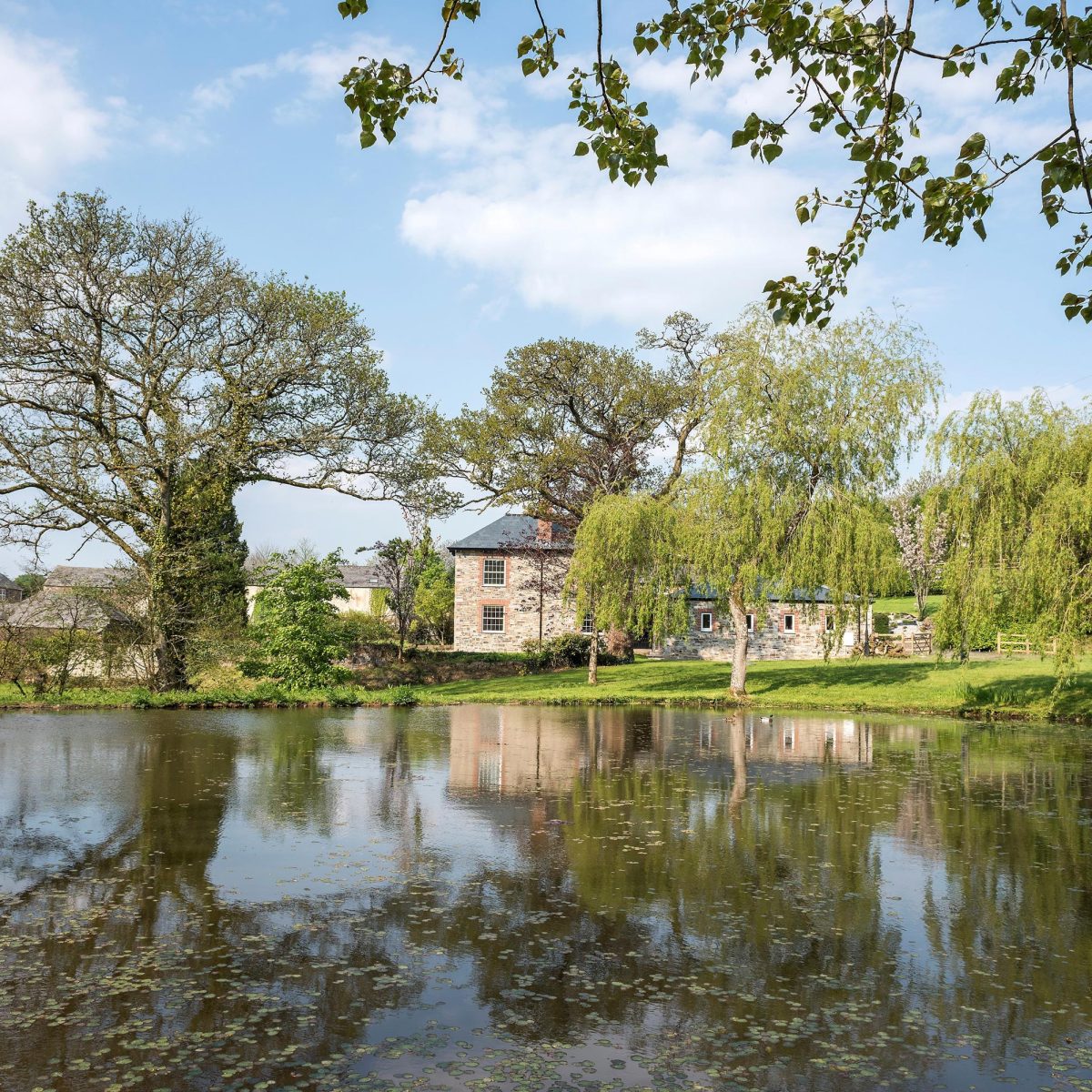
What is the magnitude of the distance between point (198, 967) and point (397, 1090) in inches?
88.5

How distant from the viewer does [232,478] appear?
29.6 metres

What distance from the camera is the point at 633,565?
32438 mm

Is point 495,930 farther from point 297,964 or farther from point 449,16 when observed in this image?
point 449,16

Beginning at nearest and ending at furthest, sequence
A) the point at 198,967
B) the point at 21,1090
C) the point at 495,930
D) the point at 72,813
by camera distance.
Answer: the point at 21,1090 → the point at 198,967 → the point at 495,930 → the point at 72,813

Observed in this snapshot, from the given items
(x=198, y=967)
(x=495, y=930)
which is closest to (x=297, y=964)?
(x=198, y=967)

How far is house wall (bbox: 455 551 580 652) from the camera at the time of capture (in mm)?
49250

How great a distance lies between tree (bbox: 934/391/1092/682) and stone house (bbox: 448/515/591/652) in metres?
24.6

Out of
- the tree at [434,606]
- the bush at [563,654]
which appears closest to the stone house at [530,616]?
the tree at [434,606]

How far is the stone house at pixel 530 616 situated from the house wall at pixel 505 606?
1.8 inches

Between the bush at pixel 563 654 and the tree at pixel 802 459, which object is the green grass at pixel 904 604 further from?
the tree at pixel 802 459

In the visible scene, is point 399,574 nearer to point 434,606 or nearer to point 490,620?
point 490,620

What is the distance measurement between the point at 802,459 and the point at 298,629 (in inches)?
602

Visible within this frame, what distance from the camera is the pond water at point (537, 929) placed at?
5332 millimetres

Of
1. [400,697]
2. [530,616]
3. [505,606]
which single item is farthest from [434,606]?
[400,697]
